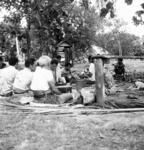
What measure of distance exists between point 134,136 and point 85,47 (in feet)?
79.0

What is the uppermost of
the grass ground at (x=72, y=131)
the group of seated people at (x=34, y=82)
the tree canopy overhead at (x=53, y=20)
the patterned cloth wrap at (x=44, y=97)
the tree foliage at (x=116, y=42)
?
the tree foliage at (x=116, y=42)

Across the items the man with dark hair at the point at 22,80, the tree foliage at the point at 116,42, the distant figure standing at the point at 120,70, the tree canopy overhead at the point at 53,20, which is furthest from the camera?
the tree foliage at the point at 116,42

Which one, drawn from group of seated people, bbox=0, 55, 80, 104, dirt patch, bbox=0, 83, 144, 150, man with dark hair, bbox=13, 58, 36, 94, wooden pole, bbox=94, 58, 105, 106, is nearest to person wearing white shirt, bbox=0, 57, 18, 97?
group of seated people, bbox=0, 55, 80, 104

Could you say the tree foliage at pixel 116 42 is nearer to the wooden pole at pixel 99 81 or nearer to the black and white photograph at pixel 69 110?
the black and white photograph at pixel 69 110

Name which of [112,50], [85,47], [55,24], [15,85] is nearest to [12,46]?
[85,47]

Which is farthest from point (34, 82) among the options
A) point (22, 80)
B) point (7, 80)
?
point (7, 80)

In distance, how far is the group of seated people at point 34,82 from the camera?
211 inches

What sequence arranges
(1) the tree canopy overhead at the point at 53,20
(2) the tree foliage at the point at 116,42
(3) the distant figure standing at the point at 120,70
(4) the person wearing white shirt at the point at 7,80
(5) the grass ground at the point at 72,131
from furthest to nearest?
(2) the tree foliage at the point at 116,42 → (3) the distant figure standing at the point at 120,70 → (4) the person wearing white shirt at the point at 7,80 → (1) the tree canopy overhead at the point at 53,20 → (5) the grass ground at the point at 72,131

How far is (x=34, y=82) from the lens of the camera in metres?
5.47

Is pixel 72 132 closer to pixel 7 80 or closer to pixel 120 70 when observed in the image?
pixel 7 80

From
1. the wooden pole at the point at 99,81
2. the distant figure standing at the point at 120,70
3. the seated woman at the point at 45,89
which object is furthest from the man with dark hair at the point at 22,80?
the distant figure standing at the point at 120,70

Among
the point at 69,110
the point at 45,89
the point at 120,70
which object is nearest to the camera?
the point at 69,110

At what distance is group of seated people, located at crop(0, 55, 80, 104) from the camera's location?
5371 mm

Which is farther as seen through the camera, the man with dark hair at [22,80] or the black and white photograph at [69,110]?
the man with dark hair at [22,80]
